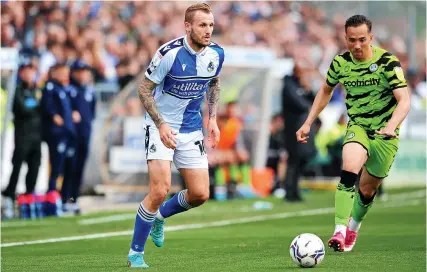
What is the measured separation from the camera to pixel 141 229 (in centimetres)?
926

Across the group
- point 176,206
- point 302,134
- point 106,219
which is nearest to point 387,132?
point 302,134

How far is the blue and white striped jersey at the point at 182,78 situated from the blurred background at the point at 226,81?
743 centimetres

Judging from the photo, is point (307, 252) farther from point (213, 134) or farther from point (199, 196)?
point (213, 134)

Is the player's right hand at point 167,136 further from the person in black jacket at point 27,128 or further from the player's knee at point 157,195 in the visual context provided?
the person in black jacket at point 27,128

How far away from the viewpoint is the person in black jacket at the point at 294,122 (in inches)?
784

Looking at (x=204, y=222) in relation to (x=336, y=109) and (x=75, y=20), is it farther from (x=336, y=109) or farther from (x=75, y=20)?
(x=336, y=109)

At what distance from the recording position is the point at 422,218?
15914mm

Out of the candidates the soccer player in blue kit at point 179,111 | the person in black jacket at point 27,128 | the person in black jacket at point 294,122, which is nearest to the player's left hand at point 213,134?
the soccer player in blue kit at point 179,111

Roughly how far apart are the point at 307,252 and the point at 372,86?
7.29ft

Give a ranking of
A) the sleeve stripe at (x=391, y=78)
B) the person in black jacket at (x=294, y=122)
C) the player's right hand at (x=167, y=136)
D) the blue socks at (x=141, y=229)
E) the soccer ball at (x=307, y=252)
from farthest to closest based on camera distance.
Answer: the person in black jacket at (x=294, y=122), the sleeve stripe at (x=391, y=78), the blue socks at (x=141, y=229), the player's right hand at (x=167, y=136), the soccer ball at (x=307, y=252)

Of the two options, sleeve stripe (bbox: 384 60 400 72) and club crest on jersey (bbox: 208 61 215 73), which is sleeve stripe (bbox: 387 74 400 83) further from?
club crest on jersey (bbox: 208 61 215 73)

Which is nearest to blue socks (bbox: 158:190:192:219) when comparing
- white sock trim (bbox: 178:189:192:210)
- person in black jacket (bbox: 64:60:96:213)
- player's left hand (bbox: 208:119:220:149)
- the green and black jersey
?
white sock trim (bbox: 178:189:192:210)

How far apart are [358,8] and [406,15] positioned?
2308mm

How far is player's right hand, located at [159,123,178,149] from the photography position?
910 centimetres
